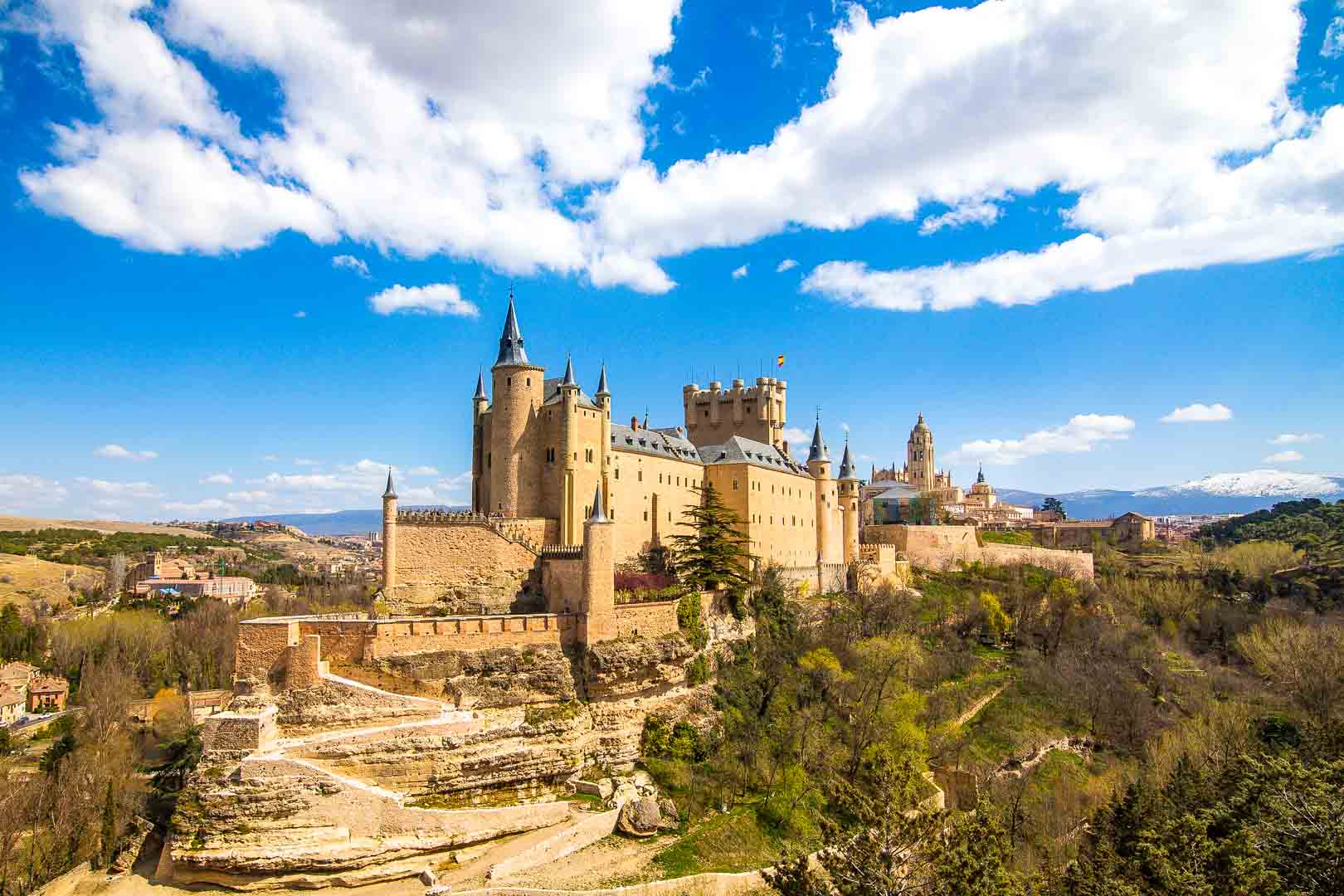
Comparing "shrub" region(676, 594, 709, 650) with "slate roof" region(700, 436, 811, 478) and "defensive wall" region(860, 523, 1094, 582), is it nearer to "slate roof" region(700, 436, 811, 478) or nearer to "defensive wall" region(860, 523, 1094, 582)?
"slate roof" region(700, 436, 811, 478)

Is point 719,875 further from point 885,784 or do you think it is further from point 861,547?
point 861,547

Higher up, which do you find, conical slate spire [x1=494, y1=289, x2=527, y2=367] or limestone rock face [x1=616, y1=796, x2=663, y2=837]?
conical slate spire [x1=494, y1=289, x2=527, y2=367]

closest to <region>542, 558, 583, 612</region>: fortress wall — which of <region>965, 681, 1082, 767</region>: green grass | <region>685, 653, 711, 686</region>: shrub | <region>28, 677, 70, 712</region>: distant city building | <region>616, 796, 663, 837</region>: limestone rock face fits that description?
<region>685, 653, 711, 686</region>: shrub

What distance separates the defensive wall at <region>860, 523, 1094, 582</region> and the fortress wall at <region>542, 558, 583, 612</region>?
115 ft

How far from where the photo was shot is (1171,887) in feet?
54.7

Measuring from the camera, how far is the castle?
138 ft

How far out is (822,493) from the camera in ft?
197

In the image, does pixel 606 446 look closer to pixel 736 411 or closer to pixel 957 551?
pixel 736 411

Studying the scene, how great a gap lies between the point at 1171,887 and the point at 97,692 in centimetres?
5531

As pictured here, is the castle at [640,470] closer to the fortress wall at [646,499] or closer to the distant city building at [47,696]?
the fortress wall at [646,499]

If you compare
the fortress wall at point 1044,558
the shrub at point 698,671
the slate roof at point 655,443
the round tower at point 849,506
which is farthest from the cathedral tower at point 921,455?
the shrub at point 698,671

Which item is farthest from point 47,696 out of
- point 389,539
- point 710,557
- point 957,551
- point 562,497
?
point 957,551

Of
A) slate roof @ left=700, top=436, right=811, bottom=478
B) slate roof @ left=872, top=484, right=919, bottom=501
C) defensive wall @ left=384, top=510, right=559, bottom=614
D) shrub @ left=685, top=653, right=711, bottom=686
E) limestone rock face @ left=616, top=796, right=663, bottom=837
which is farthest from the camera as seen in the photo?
slate roof @ left=872, top=484, right=919, bottom=501

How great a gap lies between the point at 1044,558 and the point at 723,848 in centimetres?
5284
